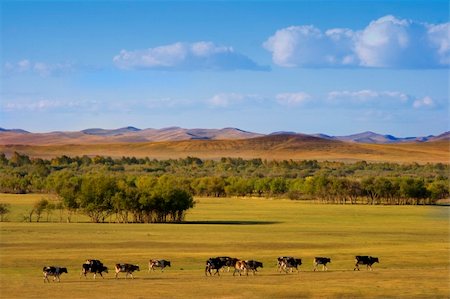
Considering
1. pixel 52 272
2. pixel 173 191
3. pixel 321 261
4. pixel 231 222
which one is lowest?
pixel 52 272

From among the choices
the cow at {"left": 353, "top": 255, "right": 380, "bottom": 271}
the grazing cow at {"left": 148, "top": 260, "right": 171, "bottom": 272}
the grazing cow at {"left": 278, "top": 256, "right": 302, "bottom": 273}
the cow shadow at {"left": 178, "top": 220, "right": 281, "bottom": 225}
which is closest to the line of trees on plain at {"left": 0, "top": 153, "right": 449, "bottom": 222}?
the cow shadow at {"left": 178, "top": 220, "right": 281, "bottom": 225}

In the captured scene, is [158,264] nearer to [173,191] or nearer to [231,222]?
[231,222]

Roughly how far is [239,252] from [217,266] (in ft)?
37.2

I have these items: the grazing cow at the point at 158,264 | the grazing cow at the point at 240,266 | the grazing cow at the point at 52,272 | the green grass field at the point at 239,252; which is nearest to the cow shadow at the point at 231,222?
the green grass field at the point at 239,252

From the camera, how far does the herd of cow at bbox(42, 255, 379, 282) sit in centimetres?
3681

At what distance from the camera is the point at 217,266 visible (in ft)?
128

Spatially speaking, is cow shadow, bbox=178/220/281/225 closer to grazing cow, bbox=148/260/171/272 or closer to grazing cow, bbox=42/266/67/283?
grazing cow, bbox=148/260/171/272

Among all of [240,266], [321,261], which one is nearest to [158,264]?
[240,266]

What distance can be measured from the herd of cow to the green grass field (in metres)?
0.41

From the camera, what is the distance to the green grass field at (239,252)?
1357 inches

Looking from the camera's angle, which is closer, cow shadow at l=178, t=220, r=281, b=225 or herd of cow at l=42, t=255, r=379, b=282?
herd of cow at l=42, t=255, r=379, b=282

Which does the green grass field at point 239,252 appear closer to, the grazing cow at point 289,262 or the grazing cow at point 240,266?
the grazing cow at point 240,266

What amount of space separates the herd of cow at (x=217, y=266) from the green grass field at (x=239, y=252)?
16.3 inches

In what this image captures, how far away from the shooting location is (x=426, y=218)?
86750 mm
